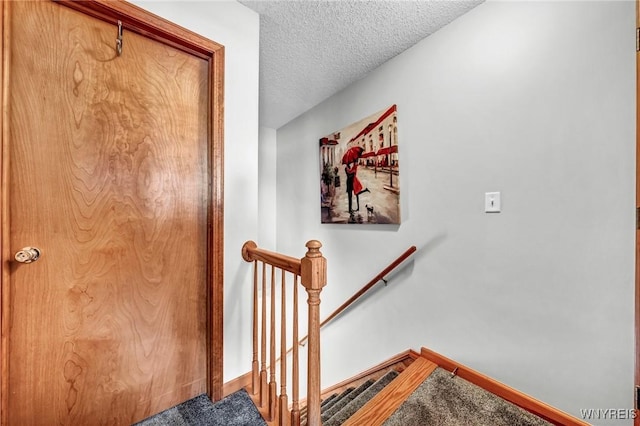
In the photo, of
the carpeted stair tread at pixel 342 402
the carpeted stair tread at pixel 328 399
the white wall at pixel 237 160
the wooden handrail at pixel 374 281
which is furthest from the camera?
the carpeted stair tread at pixel 328 399

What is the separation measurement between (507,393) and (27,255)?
2.28 metres

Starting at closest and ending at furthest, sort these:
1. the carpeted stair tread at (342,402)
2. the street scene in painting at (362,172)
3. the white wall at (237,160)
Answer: the white wall at (237,160), the carpeted stair tread at (342,402), the street scene in painting at (362,172)

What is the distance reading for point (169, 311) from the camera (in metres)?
1.27

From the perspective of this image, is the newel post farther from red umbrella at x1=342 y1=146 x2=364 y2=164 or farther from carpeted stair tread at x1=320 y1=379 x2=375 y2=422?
red umbrella at x1=342 y1=146 x2=364 y2=164

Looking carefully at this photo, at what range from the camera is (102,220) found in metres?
1.11

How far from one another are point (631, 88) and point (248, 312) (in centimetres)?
203

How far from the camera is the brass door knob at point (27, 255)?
923 mm

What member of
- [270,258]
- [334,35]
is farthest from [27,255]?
[334,35]

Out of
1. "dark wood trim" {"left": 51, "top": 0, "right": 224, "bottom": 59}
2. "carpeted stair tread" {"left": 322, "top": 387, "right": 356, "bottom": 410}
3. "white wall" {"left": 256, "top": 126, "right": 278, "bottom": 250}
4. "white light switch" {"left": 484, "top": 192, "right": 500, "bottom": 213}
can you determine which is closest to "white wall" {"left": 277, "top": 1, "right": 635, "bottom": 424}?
"white light switch" {"left": 484, "top": 192, "right": 500, "bottom": 213}

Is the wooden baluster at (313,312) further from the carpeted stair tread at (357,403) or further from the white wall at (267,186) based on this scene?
the white wall at (267,186)

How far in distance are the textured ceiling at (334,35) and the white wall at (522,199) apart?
0.15 meters

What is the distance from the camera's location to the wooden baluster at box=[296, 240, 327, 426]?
3.20ft

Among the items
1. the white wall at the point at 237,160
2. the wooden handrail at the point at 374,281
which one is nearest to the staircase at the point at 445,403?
the white wall at the point at 237,160

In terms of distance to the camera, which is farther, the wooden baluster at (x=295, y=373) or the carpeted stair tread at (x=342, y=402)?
the carpeted stair tread at (x=342, y=402)
